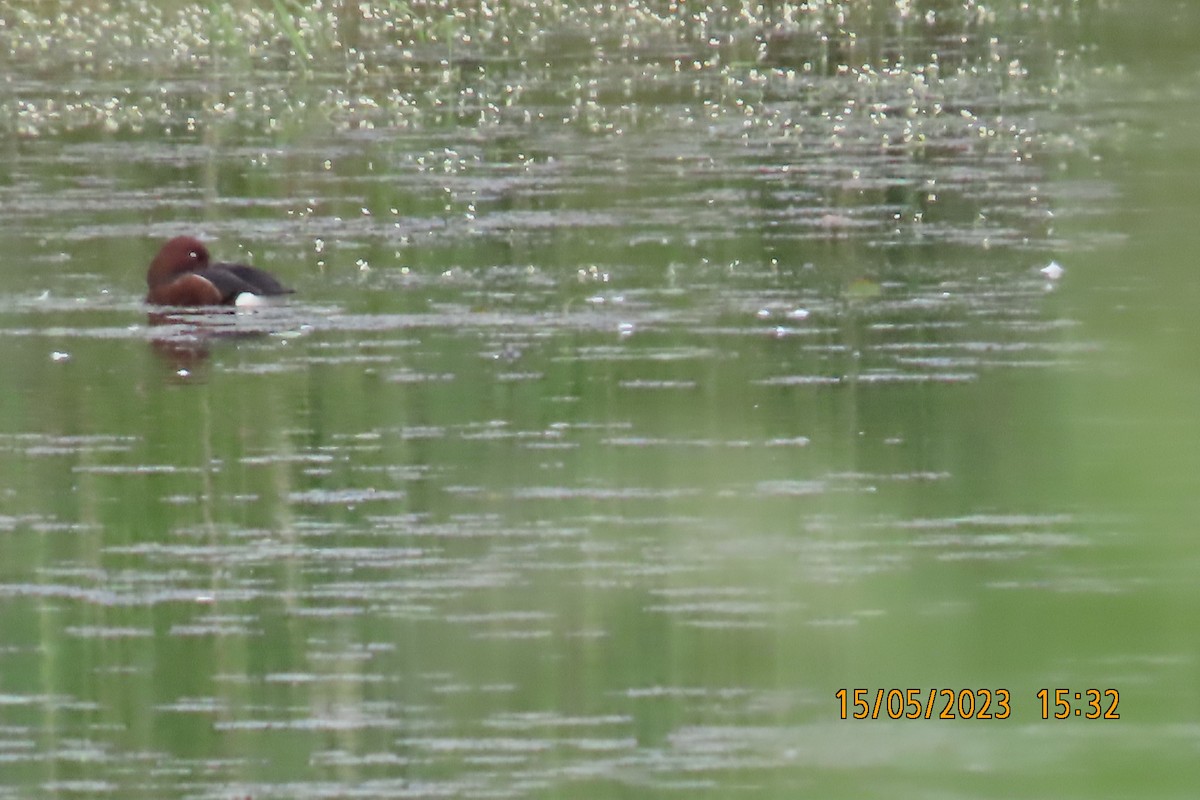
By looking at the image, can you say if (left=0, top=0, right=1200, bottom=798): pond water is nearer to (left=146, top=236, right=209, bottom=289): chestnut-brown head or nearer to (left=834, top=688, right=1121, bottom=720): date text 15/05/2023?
(left=834, top=688, right=1121, bottom=720): date text 15/05/2023

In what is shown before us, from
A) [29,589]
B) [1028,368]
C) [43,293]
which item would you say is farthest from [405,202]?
[29,589]

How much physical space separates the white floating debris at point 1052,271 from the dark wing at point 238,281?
3780 millimetres

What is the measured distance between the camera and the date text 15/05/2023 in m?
3.65

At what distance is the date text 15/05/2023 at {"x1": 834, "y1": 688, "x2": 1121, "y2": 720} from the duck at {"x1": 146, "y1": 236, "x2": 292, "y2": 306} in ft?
30.4

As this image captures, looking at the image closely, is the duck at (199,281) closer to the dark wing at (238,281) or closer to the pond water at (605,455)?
the dark wing at (238,281)

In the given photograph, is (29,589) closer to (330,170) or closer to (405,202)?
(405,202)

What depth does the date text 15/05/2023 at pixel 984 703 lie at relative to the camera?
3646 millimetres

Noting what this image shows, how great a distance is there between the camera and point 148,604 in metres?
7.23

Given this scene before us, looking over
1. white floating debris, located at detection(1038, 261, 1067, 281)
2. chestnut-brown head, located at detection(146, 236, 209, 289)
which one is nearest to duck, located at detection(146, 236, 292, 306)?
chestnut-brown head, located at detection(146, 236, 209, 289)

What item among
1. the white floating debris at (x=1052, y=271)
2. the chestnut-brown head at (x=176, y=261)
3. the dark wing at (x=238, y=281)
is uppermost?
the chestnut-brown head at (x=176, y=261)

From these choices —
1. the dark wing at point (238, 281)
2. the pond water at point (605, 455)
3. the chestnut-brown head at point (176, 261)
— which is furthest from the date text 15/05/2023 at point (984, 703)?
the chestnut-brown head at point (176, 261)

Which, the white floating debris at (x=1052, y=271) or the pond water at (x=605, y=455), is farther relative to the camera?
the white floating debris at (x=1052, y=271)

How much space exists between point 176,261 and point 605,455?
460 centimetres

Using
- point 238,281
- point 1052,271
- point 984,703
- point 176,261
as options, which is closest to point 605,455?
point 238,281
